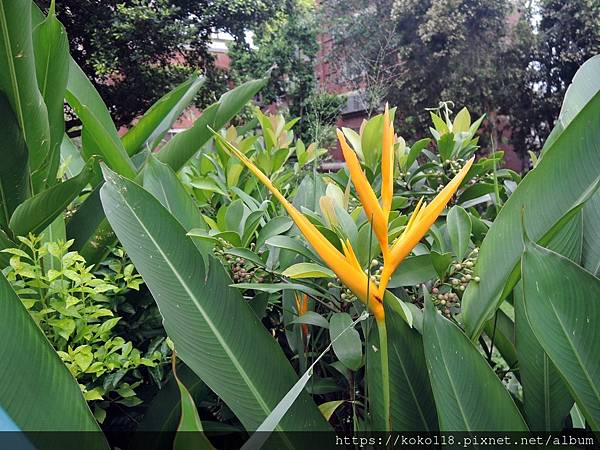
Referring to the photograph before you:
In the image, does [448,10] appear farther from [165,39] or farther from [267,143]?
[267,143]

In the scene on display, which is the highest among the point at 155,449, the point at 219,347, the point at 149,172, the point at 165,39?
the point at 165,39

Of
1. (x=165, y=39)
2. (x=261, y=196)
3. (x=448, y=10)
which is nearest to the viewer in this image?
(x=261, y=196)

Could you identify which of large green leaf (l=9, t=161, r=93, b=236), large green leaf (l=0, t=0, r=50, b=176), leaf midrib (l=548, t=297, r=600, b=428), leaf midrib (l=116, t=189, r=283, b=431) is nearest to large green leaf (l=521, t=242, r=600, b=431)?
leaf midrib (l=548, t=297, r=600, b=428)

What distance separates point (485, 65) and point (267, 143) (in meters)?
9.49

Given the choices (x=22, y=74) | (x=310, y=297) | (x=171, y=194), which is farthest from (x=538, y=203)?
(x=22, y=74)

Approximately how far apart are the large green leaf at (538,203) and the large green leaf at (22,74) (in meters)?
0.83

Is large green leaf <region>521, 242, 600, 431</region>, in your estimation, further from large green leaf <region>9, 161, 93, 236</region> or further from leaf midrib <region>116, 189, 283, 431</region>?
large green leaf <region>9, 161, 93, 236</region>

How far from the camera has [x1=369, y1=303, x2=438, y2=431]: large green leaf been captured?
612 mm

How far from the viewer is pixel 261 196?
3.54 feet

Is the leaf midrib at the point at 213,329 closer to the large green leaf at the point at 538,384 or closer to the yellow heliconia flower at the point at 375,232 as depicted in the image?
the yellow heliconia flower at the point at 375,232

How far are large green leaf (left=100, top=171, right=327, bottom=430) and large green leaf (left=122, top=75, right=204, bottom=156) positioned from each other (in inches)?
27.0

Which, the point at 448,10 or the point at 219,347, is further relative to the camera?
the point at 448,10

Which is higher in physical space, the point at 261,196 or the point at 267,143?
the point at 267,143

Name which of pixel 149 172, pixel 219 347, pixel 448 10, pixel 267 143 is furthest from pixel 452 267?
pixel 448 10
